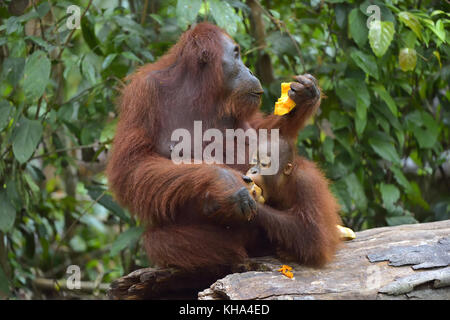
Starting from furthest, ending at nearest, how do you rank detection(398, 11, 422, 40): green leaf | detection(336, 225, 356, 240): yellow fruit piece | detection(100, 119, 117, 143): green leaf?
detection(100, 119, 117, 143): green leaf, detection(398, 11, 422, 40): green leaf, detection(336, 225, 356, 240): yellow fruit piece

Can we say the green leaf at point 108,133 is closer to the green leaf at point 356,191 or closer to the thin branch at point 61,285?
the thin branch at point 61,285

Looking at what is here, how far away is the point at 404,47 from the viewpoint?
13.4 feet

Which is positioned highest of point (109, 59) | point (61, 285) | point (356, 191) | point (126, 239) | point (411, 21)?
point (411, 21)

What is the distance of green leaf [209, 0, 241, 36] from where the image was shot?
3.83 meters

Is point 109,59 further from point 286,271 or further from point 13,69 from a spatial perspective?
point 286,271

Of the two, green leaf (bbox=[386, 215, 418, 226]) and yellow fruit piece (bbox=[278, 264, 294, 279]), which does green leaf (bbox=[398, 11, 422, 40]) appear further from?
yellow fruit piece (bbox=[278, 264, 294, 279])

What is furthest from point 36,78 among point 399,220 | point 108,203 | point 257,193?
point 399,220

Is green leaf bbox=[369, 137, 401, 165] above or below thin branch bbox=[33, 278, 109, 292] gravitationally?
above

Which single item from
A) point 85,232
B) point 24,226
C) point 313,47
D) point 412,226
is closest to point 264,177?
point 412,226

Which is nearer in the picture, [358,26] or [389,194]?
[358,26]

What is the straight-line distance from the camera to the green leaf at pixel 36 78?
369 cm

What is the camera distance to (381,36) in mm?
3660

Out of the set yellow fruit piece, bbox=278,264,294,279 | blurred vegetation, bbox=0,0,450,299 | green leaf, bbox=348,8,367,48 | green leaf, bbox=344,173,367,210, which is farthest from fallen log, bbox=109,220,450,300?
green leaf, bbox=348,8,367,48

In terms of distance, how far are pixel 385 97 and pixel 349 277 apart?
5.60ft
